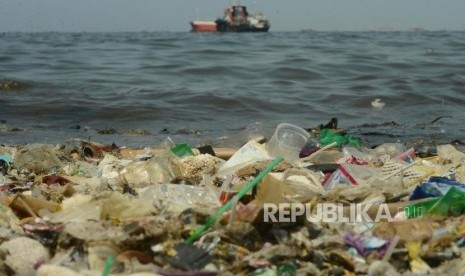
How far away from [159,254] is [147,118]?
7.29 meters

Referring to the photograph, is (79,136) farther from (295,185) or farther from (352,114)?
(295,185)

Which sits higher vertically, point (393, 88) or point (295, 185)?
point (295, 185)

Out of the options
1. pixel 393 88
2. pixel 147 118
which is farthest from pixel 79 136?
pixel 393 88

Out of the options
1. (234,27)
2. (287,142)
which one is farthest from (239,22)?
(287,142)

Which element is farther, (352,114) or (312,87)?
(312,87)

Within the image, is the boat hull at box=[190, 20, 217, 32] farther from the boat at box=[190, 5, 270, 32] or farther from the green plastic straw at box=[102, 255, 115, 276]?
the green plastic straw at box=[102, 255, 115, 276]

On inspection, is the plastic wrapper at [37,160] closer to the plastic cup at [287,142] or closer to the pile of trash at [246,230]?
the pile of trash at [246,230]

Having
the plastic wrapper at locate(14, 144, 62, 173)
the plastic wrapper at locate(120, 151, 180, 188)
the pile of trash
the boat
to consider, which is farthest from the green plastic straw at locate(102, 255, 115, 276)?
the boat

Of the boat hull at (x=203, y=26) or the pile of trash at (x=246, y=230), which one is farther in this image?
the boat hull at (x=203, y=26)

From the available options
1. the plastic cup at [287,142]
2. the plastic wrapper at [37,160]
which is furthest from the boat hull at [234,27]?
the plastic wrapper at [37,160]

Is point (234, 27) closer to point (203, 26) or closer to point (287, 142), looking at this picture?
point (203, 26)

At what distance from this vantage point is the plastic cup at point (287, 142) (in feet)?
16.0

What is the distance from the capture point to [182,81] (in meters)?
13.5

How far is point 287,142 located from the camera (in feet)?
16.8
